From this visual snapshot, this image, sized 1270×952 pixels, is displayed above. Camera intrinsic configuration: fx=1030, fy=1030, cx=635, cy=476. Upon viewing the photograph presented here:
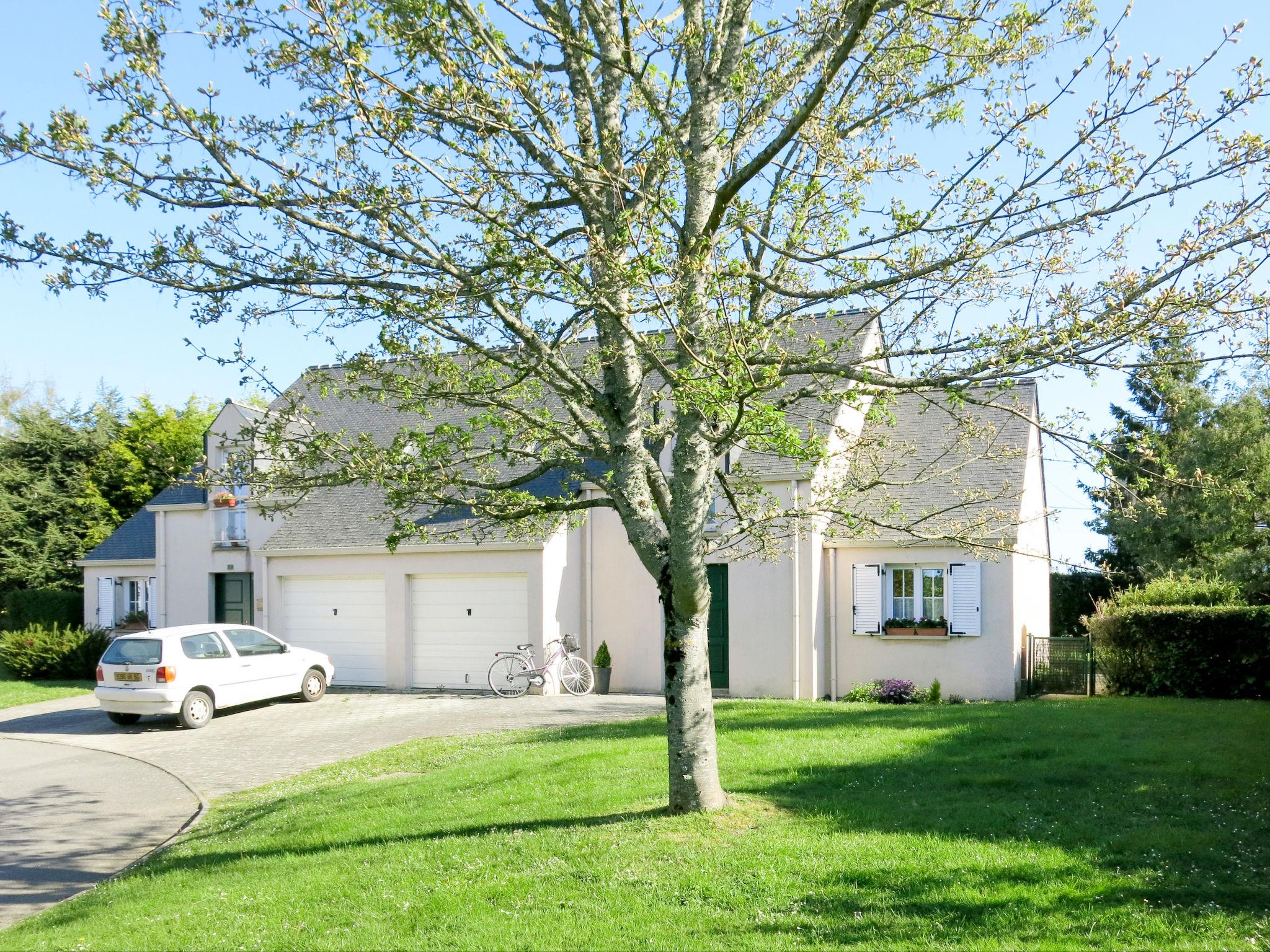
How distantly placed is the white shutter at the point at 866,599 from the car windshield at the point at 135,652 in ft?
38.8

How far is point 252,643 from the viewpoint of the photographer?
1852 centimetres

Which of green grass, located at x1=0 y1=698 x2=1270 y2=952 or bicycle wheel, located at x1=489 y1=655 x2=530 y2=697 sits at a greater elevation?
green grass, located at x1=0 y1=698 x2=1270 y2=952

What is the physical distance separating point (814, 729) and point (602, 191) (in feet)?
23.8

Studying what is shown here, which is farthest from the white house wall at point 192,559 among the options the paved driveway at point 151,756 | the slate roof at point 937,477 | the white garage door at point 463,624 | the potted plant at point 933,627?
the slate roof at point 937,477

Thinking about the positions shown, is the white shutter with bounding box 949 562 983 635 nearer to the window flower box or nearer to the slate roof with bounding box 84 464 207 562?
the window flower box

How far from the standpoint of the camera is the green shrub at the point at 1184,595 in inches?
714

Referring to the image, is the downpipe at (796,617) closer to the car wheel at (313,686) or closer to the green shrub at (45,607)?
the car wheel at (313,686)

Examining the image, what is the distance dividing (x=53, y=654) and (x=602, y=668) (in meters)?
14.9

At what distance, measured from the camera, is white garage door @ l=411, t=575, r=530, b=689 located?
66.5 ft

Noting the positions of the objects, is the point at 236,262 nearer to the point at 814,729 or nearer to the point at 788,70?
Result: the point at 788,70

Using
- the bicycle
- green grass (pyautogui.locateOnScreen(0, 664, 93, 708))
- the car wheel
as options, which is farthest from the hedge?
green grass (pyautogui.locateOnScreen(0, 664, 93, 708))

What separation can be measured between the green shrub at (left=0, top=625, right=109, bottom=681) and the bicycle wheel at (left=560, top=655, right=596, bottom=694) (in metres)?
13.2

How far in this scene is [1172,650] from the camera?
17250 mm

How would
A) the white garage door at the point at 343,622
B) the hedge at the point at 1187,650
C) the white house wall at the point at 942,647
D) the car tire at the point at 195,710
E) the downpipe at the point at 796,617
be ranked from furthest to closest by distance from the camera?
1. the white garage door at the point at 343,622
2. the downpipe at the point at 796,617
3. the white house wall at the point at 942,647
4. the car tire at the point at 195,710
5. the hedge at the point at 1187,650
